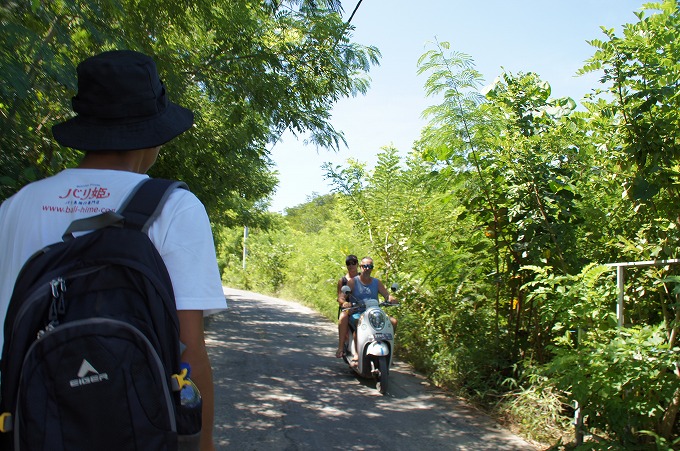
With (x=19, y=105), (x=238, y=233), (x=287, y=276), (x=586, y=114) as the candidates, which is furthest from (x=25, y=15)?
(x=238, y=233)

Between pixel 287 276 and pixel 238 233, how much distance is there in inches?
722

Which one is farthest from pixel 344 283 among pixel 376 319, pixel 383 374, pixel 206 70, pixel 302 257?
pixel 302 257

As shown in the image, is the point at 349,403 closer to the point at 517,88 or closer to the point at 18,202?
the point at 517,88

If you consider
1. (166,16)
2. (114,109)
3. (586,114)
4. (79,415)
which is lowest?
(79,415)

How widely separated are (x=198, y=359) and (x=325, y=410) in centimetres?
551

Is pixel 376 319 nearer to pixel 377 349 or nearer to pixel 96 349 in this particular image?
pixel 377 349

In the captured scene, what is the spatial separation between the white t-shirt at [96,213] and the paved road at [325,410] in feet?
13.9

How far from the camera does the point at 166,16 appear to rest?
6121mm

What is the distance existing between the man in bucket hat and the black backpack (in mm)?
78

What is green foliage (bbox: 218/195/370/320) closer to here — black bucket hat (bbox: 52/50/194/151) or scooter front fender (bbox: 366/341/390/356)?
scooter front fender (bbox: 366/341/390/356)

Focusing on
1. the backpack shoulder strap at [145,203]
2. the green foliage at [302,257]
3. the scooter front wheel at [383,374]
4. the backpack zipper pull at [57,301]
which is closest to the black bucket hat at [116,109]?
the backpack shoulder strap at [145,203]

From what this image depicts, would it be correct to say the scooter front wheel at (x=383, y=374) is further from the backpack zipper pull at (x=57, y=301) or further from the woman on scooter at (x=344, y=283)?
the backpack zipper pull at (x=57, y=301)

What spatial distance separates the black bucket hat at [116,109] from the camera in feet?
5.76

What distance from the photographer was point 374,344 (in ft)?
26.7
